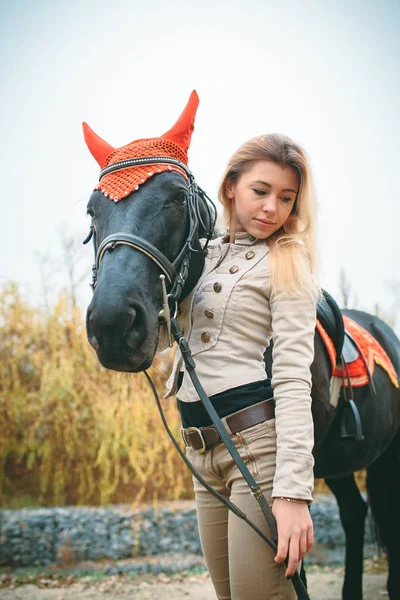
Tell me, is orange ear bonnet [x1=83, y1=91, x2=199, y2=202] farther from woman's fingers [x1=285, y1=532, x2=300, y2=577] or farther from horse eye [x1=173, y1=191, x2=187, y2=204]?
woman's fingers [x1=285, y1=532, x2=300, y2=577]

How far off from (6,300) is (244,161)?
13.3 ft

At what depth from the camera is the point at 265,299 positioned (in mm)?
1396

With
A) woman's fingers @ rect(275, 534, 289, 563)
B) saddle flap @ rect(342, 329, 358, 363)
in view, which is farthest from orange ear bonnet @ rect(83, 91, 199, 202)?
saddle flap @ rect(342, 329, 358, 363)

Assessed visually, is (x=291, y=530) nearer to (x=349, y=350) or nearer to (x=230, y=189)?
(x=230, y=189)

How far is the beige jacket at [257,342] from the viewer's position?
122 centimetres

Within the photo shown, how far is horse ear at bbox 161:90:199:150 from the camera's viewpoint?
1590 millimetres

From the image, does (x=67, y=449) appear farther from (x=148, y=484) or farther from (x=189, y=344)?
(x=189, y=344)

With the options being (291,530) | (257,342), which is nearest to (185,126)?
(257,342)

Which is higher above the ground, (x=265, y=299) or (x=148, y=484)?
(x=265, y=299)

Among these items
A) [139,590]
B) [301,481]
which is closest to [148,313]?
[301,481]

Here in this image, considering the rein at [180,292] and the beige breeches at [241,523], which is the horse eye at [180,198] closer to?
the rein at [180,292]

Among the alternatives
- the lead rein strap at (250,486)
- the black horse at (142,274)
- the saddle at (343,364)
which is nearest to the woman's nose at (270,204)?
the black horse at (142,274)

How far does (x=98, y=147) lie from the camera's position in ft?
5.37

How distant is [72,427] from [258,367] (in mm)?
3770
